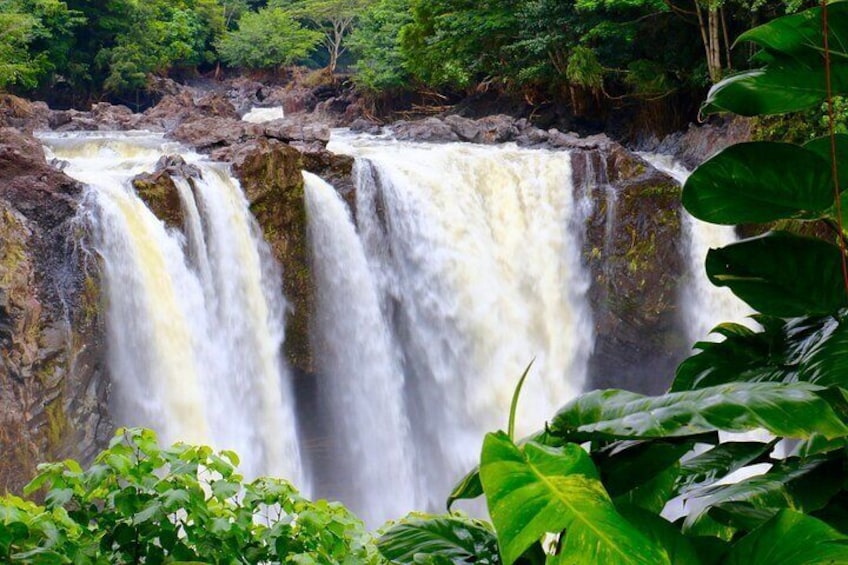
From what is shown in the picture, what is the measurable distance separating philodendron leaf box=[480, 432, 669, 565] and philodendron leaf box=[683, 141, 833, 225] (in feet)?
1.71

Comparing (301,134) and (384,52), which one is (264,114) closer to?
(384,52)

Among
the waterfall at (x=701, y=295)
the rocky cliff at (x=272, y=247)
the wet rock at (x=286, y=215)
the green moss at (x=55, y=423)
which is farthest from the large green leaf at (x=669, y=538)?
the waterfall at (x=701, y=295)

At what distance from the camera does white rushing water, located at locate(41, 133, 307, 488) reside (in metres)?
7.52

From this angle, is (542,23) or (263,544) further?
(542,23)

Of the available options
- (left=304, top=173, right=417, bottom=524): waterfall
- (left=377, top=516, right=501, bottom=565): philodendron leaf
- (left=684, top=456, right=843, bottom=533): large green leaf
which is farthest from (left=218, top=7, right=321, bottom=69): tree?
(left=684, top=456, right=843, bottom=533): large green leaf

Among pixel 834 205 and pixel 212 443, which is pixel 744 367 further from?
pixel 212 443

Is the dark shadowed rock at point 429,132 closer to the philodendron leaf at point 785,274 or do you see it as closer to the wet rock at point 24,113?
the wet rock at point 24,113

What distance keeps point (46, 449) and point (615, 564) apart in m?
7.02

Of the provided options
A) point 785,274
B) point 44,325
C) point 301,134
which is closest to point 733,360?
point 785,274

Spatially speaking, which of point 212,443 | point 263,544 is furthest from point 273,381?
point 263,544

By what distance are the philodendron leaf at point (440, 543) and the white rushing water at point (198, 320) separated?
6.94 meters

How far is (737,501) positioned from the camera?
0.93 m

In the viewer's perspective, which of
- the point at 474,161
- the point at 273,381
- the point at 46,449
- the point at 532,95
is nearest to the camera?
the point at 46,449

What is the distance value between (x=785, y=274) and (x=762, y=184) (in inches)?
5.6
